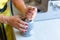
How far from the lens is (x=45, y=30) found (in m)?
0.73

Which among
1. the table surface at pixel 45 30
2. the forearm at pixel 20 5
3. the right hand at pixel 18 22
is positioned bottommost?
the table surface at pixel 45 30

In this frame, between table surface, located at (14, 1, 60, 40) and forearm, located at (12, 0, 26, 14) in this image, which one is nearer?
table surface, located at (14, 1, 60, 40)

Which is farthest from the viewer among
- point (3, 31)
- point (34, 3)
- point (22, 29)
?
point (34, 3)

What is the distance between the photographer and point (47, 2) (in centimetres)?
83

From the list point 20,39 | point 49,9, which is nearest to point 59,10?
point 49,9

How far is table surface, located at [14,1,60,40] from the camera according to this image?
26.4 inches

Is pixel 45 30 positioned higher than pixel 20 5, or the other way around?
pixel 20 5

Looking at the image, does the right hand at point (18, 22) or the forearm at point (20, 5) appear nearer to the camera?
the right hand at point (18, 22)

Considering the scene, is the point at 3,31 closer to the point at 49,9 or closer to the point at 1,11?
the point at 1,11

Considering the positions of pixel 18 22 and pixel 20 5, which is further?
pixel 20 5

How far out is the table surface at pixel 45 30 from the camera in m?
0.67

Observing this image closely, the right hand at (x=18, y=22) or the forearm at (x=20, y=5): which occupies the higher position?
the forearm at (x=20, y=5)

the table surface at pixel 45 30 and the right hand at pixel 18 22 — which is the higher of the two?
the right hand at pixel 18 22

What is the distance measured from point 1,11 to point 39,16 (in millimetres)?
246
